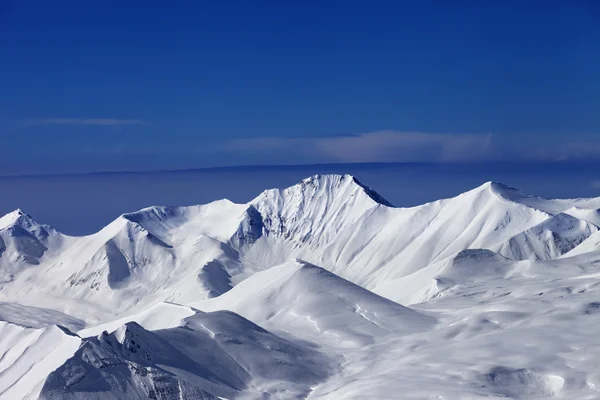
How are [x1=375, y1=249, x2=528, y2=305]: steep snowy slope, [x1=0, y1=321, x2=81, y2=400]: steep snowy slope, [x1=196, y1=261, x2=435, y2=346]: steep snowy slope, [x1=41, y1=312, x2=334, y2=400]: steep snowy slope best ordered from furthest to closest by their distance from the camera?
1. [x1=375, y1=249, x2=528, y2=305]: steep snowy slope
2. [x1=196, y1=261, x2=435, y2=346]: steep snowy slope
3. [x1=0, y1=321, x2=81, y2=400]: steep snowy slope
4. [x1=41, y1=312, x2=334, y2=400]: steep snowy slope

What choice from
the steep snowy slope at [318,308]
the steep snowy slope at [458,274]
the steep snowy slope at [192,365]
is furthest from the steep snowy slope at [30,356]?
the steep snowy slope at [458,274]

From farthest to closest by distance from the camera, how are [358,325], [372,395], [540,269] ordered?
[540,269], [358,325], [372,395]

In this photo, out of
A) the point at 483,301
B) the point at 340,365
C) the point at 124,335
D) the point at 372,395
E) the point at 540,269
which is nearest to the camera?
the point at 372,395

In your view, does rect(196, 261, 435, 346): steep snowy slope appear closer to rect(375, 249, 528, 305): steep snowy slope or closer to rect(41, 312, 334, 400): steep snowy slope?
rect(41, 312, 334, 400): steep snowy slope

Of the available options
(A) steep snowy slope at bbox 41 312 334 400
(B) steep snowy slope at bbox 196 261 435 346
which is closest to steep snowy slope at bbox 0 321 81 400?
(A) steep snowy slope at bbox 41 312 334 400

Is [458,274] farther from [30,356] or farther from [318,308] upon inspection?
[30,356]

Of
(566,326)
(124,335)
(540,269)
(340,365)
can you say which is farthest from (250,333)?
(540,269)

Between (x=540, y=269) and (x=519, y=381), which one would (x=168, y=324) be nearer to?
(x=519, y=381)

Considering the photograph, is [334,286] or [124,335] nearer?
[124,335]
